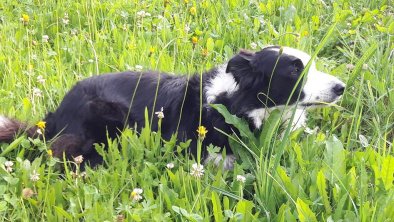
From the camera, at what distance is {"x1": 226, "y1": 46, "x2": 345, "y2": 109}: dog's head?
3330mm

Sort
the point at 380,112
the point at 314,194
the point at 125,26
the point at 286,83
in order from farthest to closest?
the point at 125,26, the point at 380,112, the point at 286,83, the point at 314,194

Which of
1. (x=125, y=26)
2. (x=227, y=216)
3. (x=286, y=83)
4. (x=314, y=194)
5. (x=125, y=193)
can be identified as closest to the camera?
(x=227, y=216)

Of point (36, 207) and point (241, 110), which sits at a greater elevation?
point (241, 110)

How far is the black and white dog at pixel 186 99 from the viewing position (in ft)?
11.0

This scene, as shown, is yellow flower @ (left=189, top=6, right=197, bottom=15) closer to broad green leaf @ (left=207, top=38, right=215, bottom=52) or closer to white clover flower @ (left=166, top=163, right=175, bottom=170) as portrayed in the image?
broad green leaf @ (left=207, top=38, right=215, bottom=52)

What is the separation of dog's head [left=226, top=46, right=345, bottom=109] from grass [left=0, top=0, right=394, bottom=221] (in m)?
0.18

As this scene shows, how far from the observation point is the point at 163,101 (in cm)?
367

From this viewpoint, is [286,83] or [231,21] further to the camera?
[231,21]

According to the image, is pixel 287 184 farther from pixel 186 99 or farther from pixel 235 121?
pixel 186 99

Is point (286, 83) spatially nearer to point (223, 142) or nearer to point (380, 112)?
point (223, 142)

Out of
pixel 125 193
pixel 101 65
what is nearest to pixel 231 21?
pixel 101 65

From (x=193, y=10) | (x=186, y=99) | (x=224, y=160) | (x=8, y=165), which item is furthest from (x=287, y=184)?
(x=193, y=10)

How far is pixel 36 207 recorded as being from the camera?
292 cm

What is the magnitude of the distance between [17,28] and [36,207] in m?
2.68
